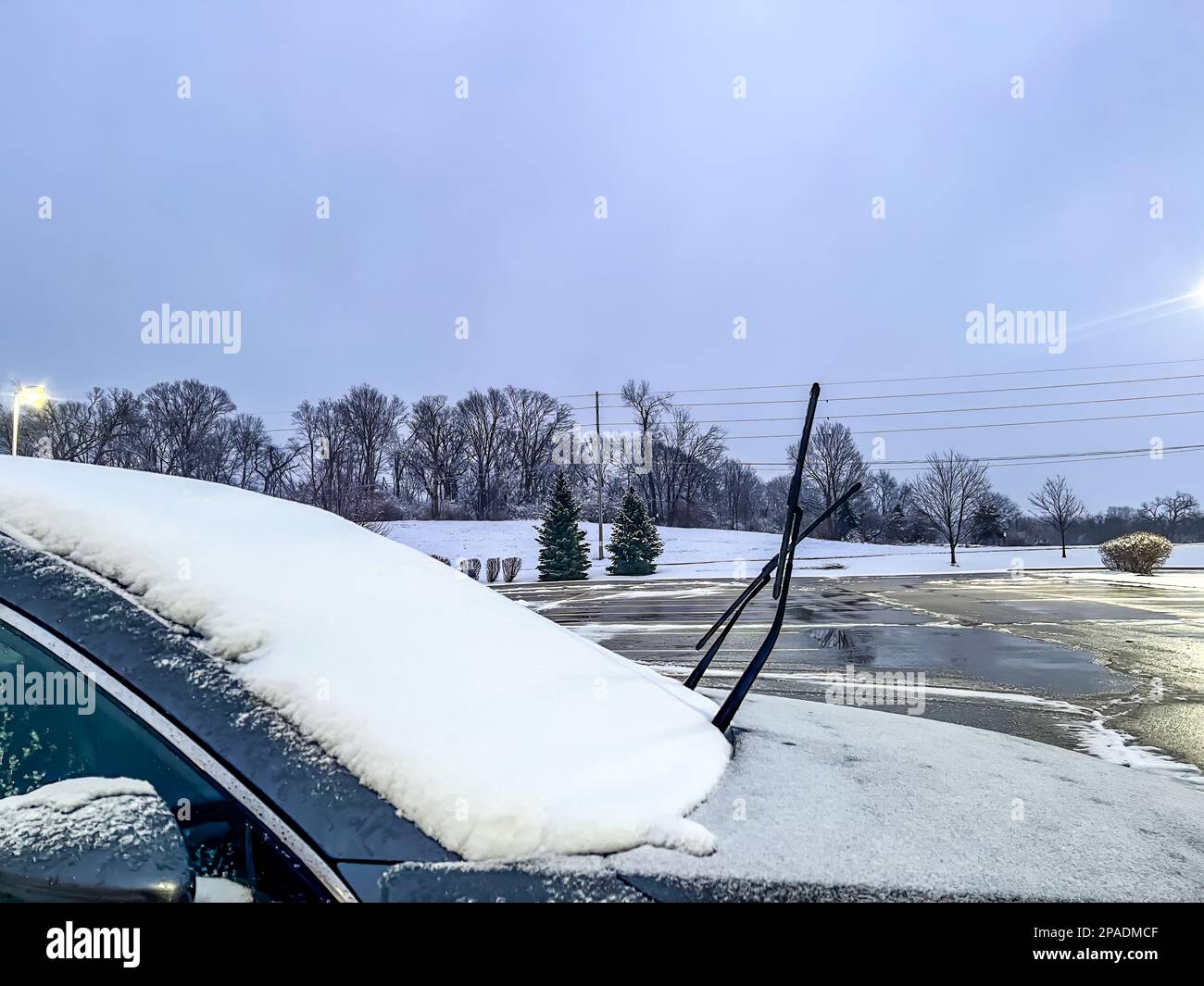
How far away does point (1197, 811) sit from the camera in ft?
4.23

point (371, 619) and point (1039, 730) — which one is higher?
point (371, 619)

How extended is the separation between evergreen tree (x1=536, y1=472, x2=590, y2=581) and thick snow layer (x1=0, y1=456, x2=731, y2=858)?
3044 cm

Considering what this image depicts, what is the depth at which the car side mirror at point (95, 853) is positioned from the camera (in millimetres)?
795

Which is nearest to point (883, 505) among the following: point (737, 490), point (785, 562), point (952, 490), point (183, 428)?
point (737, 490)

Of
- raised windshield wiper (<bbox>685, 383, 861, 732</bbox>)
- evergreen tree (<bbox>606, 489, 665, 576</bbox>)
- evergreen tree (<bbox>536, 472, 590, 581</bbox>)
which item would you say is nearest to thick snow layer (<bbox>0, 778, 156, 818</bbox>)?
raised windshield wiper (<bbox>685, 383, 861, 732</bbox>)

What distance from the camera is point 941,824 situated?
1.06 metres

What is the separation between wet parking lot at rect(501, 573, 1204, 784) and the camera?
5.02 meters

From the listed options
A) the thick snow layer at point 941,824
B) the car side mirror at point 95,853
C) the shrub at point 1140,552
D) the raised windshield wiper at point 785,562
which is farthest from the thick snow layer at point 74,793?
the shrub at point 1140,552

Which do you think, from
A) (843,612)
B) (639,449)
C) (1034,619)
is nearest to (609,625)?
(843,612)

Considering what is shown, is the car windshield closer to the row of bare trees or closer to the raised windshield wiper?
the raised windshield wiper

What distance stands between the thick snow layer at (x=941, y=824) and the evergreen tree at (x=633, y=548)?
32.2 m
